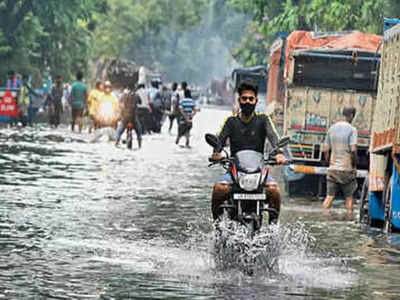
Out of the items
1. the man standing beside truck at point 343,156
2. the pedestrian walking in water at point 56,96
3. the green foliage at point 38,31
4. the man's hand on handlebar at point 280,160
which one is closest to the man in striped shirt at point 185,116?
the pedestrian walking in water at point 56,96

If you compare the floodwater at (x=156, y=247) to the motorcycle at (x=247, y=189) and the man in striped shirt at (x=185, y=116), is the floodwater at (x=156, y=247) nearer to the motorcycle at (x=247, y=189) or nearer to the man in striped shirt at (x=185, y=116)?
the motorcycle at (x=247, y=189)

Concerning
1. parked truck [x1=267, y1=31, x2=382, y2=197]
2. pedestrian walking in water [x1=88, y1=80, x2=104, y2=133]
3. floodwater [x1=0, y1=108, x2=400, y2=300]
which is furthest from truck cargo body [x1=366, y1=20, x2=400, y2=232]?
pedestrian walking in water [x1=88, y1=80, x2=104, y2=133]

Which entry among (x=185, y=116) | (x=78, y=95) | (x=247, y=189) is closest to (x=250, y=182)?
(x=247, y=189)

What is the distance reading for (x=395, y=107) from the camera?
14727mm

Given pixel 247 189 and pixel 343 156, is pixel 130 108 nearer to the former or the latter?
pixel 343 156

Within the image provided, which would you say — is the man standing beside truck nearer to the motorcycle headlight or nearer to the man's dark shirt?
the man's dark shirt

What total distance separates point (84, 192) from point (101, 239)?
5.70 m

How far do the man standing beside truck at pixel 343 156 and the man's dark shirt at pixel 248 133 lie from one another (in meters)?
6.20

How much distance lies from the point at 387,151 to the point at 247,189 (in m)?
4.54

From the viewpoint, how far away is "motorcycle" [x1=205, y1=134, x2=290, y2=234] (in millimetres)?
10969

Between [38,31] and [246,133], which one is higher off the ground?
Answer: [38,31]

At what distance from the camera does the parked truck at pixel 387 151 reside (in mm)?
14555

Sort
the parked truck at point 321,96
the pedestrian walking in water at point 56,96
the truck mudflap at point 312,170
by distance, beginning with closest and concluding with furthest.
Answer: the truck mudflap at point 312,170 → the parked truck at point 321,96 → the pedestrian walking in water at point 56,96

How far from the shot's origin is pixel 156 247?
41.6 feet
